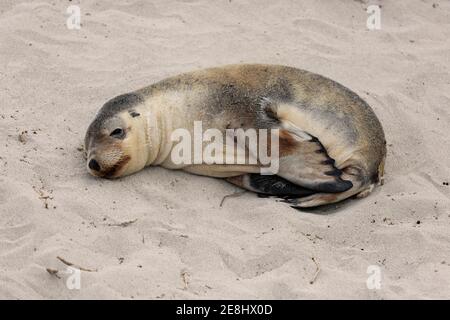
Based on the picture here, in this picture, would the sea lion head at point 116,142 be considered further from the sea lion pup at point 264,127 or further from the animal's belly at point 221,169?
the animal's belly at point 221,169

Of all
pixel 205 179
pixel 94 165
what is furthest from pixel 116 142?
pixel 205 179

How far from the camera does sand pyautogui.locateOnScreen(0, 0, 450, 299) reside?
512 centimetres

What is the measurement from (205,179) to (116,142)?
69 centimetres

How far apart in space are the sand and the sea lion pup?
0.13 m

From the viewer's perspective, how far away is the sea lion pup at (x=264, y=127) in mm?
6055

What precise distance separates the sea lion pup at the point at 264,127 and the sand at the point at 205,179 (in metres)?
0.13

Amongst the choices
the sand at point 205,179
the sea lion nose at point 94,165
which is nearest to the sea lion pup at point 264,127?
the sea lion nose at point 94,165

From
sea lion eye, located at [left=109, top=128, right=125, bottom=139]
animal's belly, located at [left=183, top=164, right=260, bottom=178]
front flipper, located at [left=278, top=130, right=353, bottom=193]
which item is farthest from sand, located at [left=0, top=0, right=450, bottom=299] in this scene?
sea lion eye, located at [left=109, top=128, right=125, bottom=139]

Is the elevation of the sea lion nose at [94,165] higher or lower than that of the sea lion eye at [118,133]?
lower

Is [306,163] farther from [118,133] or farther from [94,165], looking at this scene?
[94,165]

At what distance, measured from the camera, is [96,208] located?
572cm

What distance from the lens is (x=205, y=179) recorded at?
6266 mm
